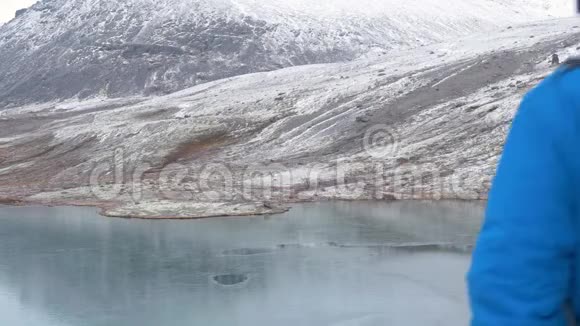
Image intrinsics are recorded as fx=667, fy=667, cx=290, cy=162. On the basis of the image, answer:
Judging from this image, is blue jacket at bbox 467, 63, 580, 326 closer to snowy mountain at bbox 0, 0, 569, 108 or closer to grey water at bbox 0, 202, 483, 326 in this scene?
grey water at bbox 0, 202, 483, 326

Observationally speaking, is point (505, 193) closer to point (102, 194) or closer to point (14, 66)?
point (102, 194)

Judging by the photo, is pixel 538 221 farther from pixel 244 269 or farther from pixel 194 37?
pixel 194 37

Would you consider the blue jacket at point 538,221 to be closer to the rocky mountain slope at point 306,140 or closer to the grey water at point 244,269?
the grey water at point 244,269

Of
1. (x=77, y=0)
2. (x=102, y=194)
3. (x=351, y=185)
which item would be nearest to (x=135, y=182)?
(x=102, y=194)

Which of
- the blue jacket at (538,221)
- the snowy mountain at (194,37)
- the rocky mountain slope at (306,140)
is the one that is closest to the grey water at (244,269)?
the rocky mountain slope at (306,140)

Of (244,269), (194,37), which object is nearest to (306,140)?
(244,269)
